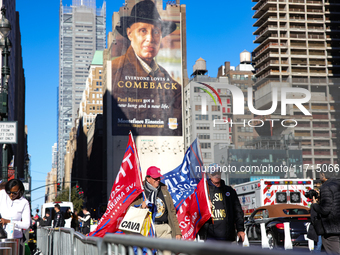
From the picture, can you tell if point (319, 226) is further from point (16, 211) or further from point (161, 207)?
point (16, 211)

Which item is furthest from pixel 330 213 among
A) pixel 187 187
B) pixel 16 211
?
pixel 187 187

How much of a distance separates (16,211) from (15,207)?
59mm

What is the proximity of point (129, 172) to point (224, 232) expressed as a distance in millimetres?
2161

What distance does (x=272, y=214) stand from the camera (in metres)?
16.3

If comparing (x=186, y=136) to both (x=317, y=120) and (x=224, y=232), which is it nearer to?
(x=317, y=120)

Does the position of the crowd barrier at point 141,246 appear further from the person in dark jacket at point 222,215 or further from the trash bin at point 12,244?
the person in dark jacket at point 222,215

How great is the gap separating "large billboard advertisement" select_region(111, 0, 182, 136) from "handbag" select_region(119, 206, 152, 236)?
306 ft

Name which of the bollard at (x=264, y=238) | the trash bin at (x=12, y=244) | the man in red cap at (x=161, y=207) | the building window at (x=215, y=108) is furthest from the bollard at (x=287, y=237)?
the building window at (x=215, y=108)

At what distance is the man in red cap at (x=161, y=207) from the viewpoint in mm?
7648

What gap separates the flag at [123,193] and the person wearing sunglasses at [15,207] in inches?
54.8

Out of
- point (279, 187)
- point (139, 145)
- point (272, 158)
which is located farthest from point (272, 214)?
point (139, 145)

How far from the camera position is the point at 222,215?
7898 mm

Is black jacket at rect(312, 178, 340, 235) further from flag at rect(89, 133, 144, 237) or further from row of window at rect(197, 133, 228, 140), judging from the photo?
row of window at rect(197, 133, 228, 140)

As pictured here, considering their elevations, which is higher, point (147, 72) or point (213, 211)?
point (147, 72)
